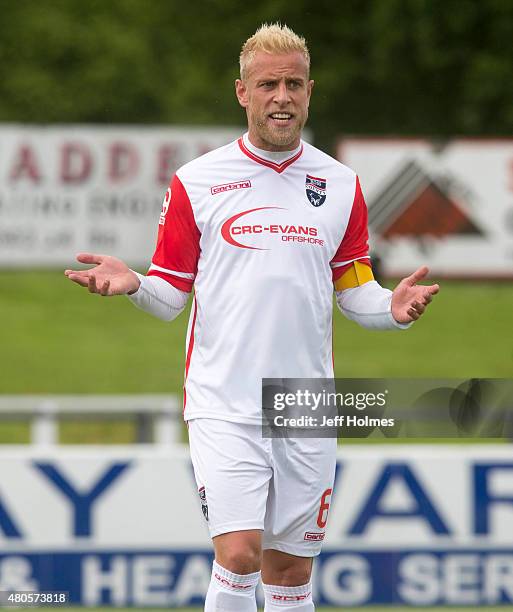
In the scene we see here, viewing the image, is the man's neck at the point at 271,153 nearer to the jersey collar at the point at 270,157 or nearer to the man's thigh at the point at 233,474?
the jersey collar at the point at 270,157

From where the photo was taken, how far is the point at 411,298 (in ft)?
13.4

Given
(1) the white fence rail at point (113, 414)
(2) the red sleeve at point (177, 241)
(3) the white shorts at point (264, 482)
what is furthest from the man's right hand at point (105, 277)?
(1) the white fence rail at point (113, 414)

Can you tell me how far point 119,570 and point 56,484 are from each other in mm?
441

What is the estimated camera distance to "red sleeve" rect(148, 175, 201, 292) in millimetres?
4066

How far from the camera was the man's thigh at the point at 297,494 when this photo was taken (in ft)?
13.4

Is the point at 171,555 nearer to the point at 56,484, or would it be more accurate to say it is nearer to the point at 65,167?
the point at 56,484

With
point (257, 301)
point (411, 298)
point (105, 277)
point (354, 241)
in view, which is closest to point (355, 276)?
point (354, 241)

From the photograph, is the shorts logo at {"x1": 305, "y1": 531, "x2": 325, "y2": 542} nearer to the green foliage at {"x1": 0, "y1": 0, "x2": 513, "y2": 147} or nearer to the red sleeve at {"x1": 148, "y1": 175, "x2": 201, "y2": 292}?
the red sleeve at {"x1": 148, "y1": 175, "x2": 201, "y2": 292}

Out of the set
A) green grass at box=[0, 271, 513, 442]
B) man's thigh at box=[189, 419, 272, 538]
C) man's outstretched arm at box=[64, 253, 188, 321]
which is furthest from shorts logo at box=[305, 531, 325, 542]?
green grass at box=[0, 271, 513, 442]

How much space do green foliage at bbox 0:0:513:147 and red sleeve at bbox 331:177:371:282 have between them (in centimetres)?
852

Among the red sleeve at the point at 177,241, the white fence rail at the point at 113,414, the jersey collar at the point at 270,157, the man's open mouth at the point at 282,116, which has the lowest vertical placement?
the white fence rail at the point at 113,414

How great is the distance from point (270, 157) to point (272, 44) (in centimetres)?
32

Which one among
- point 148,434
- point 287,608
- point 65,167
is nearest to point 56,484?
point 148,434

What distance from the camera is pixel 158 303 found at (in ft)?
13.4
